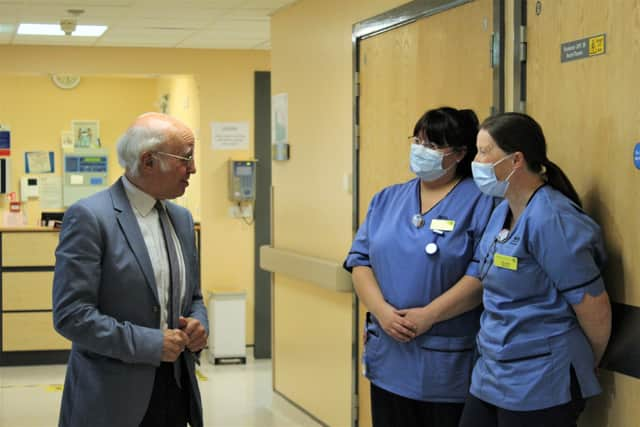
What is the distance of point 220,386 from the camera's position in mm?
6406

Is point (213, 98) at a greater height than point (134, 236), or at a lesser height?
greater

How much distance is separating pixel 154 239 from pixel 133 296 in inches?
7.6

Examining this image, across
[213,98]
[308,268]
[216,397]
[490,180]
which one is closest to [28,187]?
[213,98]

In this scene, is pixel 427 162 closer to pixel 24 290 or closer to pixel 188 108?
pixel 24 290

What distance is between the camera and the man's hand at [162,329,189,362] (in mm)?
2432

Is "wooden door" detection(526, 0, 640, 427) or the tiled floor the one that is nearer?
"wooden door" detection(526, 0, 640, 427)

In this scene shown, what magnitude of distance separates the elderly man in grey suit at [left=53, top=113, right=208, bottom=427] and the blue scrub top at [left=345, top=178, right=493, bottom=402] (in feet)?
2.28

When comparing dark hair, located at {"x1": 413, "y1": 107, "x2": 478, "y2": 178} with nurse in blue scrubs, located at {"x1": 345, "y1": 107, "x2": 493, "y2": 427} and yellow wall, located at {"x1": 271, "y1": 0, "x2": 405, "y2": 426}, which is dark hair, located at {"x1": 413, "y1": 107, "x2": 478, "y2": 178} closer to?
nurse in blue scrubs, located at {"x1": 345, "y1": 107, "x2": 493, "y2": 427}

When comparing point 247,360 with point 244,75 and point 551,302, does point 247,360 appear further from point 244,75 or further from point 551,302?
point 551,302

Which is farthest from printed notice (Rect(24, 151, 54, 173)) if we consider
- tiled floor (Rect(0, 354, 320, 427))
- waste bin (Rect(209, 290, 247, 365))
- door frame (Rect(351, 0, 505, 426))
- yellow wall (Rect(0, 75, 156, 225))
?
door frame (Rect(351, 0, 505, 426))

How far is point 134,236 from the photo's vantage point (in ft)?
8.10

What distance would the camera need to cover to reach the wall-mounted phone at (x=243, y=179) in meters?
7.37

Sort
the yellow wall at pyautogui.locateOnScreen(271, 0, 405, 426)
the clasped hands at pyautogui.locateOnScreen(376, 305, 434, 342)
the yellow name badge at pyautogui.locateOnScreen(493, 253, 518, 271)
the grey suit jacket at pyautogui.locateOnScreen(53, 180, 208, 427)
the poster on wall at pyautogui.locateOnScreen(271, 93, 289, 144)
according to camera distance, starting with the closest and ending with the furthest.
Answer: the grey suit jacket at pyautogui.locateOnScreen(53, 180, 208, 427)
the yellow name badge at pyautogui.locateOnScreen(493, 253, 518, 271)
the clasped hands at pyautogui.locateOnScreen(376, 305, 434, 342)
the yellow wall at pyautogui.locateOnScreen(271, 0, 405, 426)
the poster on wall at pyautogui.locateOnScreen(271, 93, 289, 144)

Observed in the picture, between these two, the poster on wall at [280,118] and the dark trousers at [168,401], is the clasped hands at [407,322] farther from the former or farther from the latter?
the poster on wall at [280,118]
